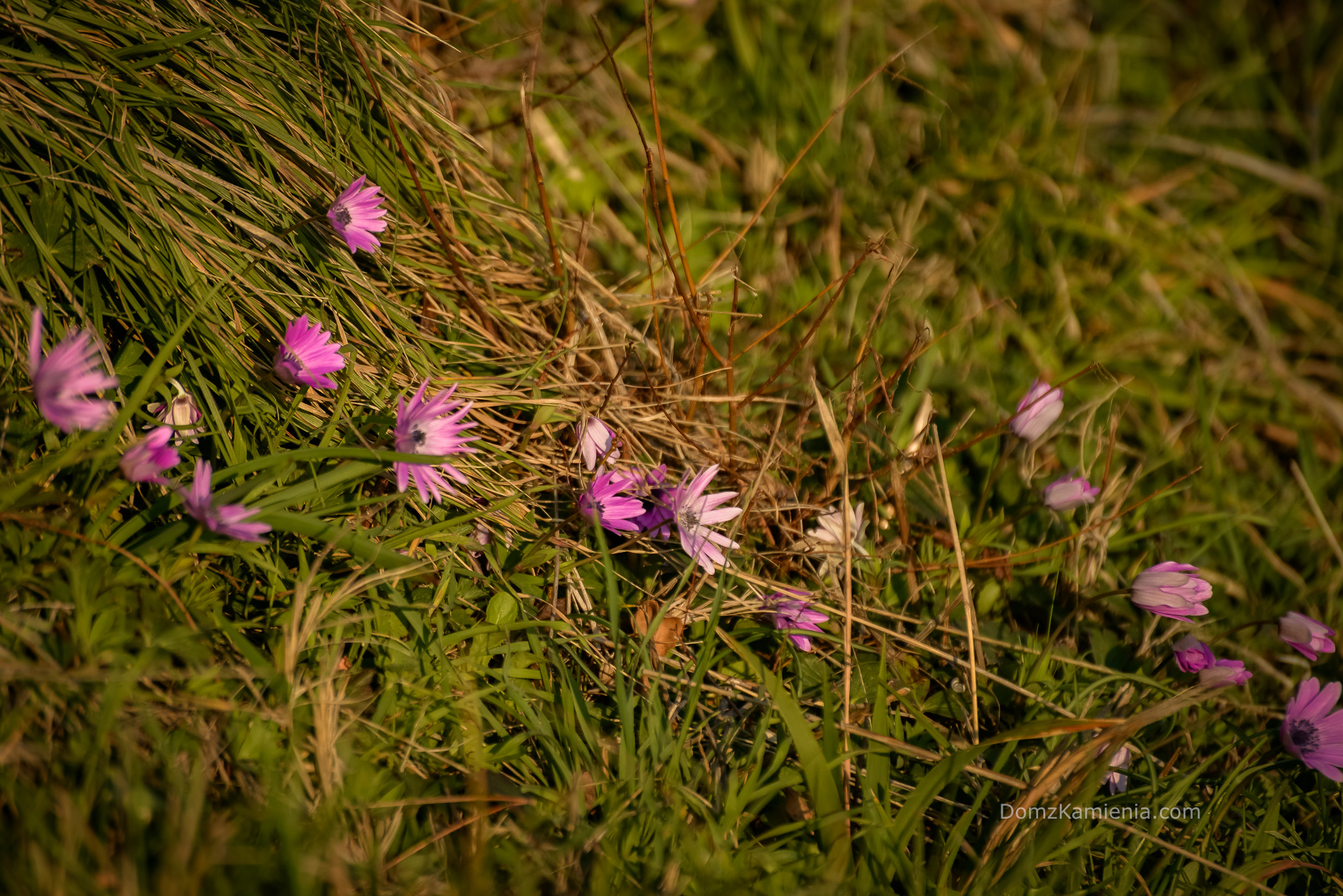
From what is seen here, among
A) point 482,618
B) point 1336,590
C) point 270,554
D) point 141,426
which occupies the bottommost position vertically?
point 1336,590

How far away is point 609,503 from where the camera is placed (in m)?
1.58

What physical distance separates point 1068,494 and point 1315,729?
2.20 ft

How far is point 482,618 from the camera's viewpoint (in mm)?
1568

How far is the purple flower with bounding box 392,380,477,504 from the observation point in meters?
1.42

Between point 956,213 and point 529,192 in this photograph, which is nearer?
point 529,192

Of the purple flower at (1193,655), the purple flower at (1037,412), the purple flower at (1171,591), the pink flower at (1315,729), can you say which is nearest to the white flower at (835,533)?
the purple flower at (1037,412)

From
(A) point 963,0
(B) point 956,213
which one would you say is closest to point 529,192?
(B) point 956,213

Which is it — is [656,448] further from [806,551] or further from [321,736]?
[321,736]

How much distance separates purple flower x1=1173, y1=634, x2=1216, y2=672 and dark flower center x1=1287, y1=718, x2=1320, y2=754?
19 centimetres

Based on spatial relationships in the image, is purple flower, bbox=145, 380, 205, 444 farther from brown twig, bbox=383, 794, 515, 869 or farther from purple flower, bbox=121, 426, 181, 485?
brown twig, bbox=383, 794, 515, 869

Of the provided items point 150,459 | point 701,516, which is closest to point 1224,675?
point 701,516

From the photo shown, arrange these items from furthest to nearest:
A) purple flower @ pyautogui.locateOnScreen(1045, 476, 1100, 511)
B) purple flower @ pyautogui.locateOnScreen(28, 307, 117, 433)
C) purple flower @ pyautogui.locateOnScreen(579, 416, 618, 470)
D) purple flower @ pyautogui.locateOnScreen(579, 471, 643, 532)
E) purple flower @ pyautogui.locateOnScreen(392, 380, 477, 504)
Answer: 1. purple flower @ pyautogui.locateOnScreen(1045, 476, 1100, 511)
2. purple flower @ pyautogui.locateOnScreen(579, 416, 618, 470)
3. purple flower @ pyautogui.locateOnScreen(579, 471, 643, 532)
4. purple flower @ pyautogui.locateOnScreen(392, 380, 477, 504)
5. purple flower @ pyautogui.locateOnScreen(28, 307, 117, 433)

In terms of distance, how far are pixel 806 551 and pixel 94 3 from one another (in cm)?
174

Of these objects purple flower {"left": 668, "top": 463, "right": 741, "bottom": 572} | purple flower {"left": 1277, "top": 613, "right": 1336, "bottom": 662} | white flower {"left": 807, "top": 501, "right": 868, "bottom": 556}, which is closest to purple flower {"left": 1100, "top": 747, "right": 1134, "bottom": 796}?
purple flower {"left": 1277, "top": 613, "right": 1336, "bottom": 662}
